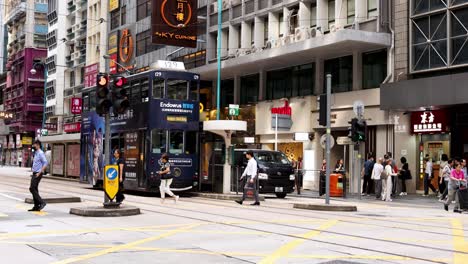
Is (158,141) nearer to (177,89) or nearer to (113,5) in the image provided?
(177,89)

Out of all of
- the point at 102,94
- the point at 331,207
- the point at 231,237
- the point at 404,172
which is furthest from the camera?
the point at 404,172

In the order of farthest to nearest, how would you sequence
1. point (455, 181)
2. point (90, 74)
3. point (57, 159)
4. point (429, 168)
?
point (90, 74) < point (57, 159) < point (429, 168) < point (455, 181)

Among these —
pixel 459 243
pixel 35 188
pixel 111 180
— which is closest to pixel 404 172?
pixel 111 180

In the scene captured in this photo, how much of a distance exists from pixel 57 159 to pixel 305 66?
18.4m

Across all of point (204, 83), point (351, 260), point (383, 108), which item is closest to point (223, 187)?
point (383, 108)

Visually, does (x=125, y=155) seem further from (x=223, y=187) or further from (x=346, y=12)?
(x=346, y=12)

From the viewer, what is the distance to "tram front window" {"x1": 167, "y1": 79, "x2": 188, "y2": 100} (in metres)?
24.8

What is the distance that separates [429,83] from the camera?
26953 millimetres

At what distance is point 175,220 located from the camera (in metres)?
15.4

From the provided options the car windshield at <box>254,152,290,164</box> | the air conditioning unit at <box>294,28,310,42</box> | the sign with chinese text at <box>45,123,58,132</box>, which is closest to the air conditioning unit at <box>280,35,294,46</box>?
the air conditioning unit at <box>294,28,310,42</box>

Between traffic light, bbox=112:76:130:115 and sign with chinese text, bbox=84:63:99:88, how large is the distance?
4686cm

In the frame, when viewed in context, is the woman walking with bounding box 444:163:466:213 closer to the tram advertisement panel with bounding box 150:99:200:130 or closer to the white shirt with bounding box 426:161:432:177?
the white shirt with bounding box 426:161:432:177

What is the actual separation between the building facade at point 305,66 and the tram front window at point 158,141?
8332 millimetres

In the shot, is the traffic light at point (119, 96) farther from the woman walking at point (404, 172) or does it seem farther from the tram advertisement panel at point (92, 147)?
the woman walking at point (404, 172)
